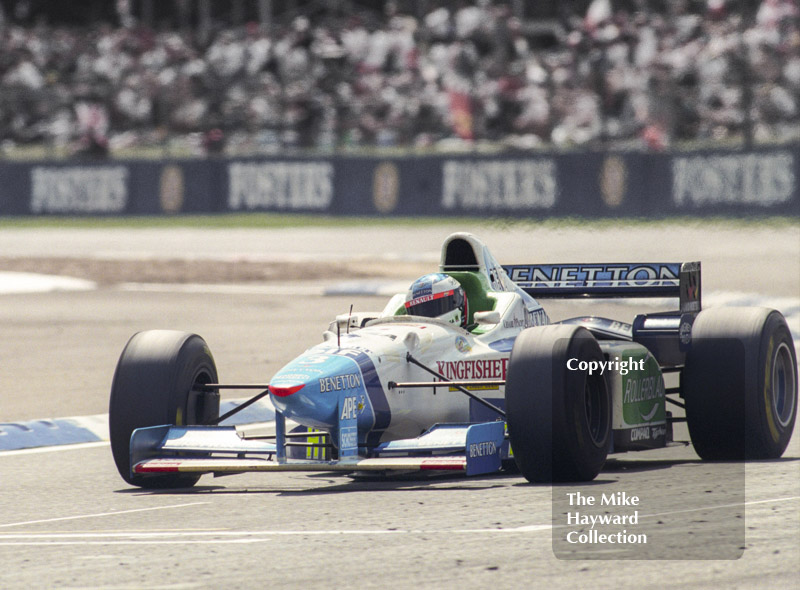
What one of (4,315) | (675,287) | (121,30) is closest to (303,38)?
(121,30)

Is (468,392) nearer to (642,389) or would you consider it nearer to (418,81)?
(642,389)

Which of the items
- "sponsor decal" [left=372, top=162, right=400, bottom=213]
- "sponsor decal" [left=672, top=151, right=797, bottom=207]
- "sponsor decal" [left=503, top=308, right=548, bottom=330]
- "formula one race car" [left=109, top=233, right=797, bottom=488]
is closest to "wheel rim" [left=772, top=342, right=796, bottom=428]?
"formula one race car" [left=109, top=233, right=797, bottom=488]

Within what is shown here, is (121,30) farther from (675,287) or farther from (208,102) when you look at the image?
(675,287)

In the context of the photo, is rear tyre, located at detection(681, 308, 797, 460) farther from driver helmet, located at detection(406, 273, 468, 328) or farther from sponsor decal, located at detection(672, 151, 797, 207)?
sponsor decal, located at detection(672, 151, 797, 207)

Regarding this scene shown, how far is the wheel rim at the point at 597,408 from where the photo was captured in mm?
7203

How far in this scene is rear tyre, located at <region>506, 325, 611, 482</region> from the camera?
6.67m

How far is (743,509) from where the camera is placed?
20.4 ft

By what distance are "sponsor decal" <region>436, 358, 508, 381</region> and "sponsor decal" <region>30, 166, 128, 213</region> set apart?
26.5 m

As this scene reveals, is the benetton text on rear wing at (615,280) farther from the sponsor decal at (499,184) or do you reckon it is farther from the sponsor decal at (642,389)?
the sponsor decal at (499,184)

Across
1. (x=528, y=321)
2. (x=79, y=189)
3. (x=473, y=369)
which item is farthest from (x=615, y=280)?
(x=79, y=189)

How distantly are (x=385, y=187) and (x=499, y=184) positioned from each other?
9.07 ft

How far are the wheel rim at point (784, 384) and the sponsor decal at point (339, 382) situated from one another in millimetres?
2474

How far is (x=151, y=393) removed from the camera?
7.50 meters

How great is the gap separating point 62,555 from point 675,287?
463 centimetres
